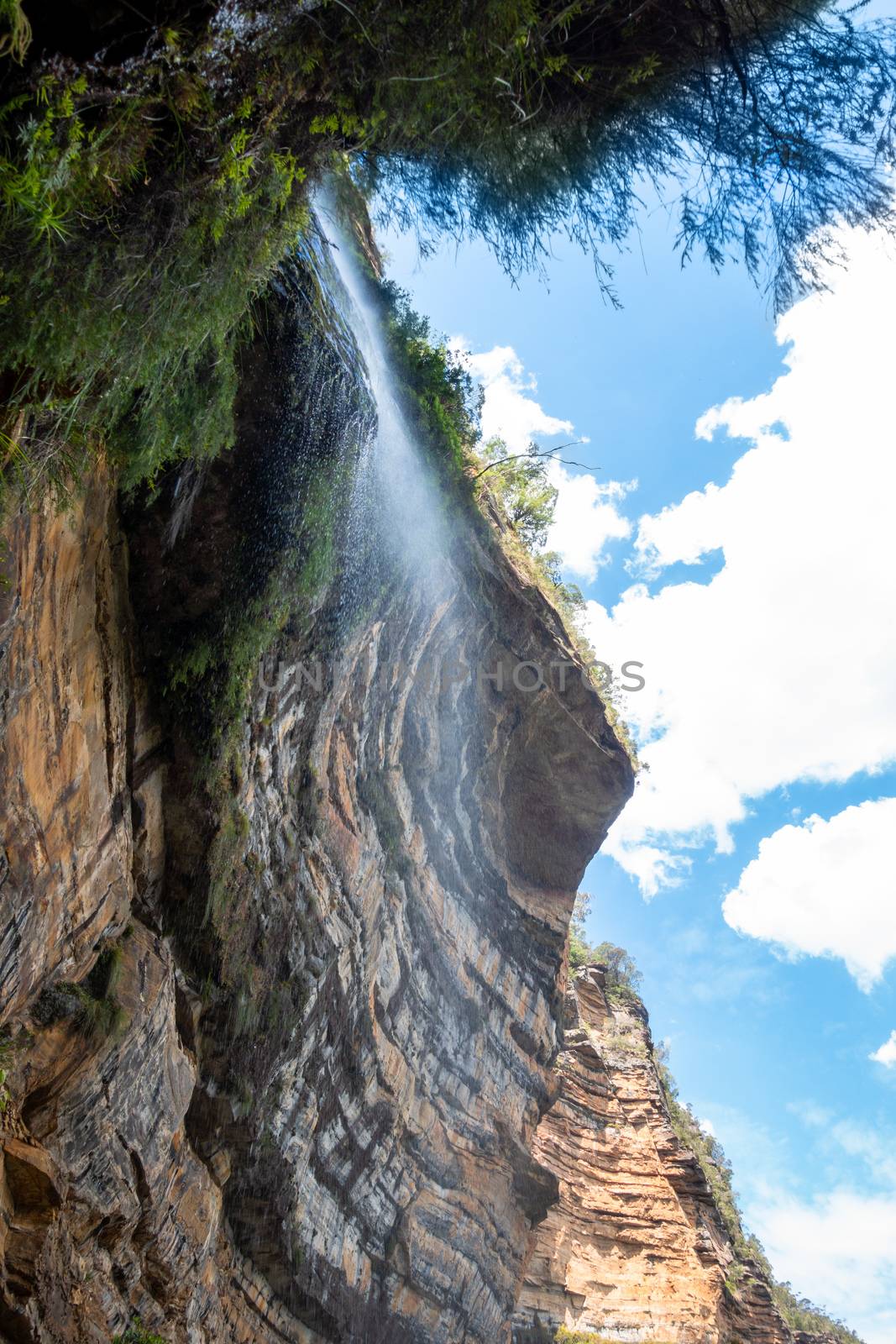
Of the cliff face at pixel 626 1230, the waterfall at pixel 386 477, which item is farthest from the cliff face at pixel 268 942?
the cliff face at pixel 626 1230

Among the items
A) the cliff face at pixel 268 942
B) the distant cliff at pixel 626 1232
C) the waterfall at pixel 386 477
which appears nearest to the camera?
the cliff face at pixel 268 942

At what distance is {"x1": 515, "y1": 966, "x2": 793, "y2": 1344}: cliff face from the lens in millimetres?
20578

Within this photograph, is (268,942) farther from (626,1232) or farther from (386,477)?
(626,1232)

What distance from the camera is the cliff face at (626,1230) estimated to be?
2058cm

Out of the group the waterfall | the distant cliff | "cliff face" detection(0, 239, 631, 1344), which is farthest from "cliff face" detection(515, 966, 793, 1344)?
the waterfall

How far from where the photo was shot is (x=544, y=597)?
1584 centimetres

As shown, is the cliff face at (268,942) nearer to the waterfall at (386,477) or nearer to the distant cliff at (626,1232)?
the waterfall at (386,477)

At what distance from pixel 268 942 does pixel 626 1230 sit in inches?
717

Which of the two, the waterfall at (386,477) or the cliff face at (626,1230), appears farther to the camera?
the cliff face at (626,1230)

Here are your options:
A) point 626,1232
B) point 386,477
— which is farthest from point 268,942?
point 626,1232

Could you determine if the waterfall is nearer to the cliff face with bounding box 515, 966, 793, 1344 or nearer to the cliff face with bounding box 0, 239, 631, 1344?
the cliff face with bounding box 0, 239, 631, 1344

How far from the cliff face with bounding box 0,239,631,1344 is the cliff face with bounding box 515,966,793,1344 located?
20.0 feet

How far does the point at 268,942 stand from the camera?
32.9ft

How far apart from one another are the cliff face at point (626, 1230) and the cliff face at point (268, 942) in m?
6.09
